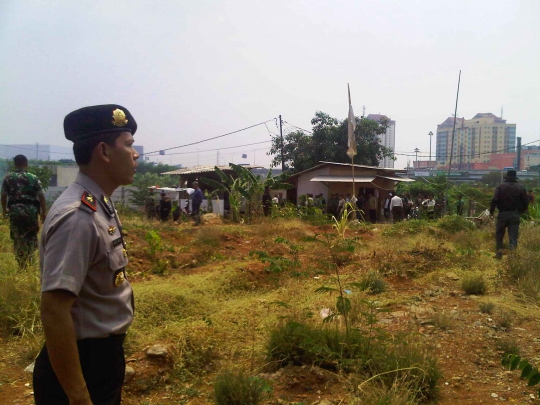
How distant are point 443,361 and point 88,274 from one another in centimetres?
300

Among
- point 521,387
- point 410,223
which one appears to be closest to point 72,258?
point 521,387

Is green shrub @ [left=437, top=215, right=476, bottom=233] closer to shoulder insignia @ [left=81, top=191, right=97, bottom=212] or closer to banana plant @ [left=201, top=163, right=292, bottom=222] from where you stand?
banana plant @ [left=201, top=163, right=292, bottom=222]

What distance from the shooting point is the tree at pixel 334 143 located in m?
25.7

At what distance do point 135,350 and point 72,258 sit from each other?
2.53m

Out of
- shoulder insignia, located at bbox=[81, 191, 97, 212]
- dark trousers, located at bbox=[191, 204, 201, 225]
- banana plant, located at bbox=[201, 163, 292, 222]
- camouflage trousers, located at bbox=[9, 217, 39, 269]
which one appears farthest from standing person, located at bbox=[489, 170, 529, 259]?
dark trousers, located at bbox=[191, 204, 201, 225]

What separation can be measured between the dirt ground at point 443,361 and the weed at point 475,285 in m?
0.11

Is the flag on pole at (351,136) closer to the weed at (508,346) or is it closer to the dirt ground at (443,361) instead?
the dirt ground at (443,361)

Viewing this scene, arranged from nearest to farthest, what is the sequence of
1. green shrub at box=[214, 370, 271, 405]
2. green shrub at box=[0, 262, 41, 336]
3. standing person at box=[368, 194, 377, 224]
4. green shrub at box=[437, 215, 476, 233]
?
green shrub at box=[214, 370, 271, 405] < green shrub at box=[0, 262, 41, 336] < green shrub at box=[437, 215, 476, 233] < standing person at box=[368, 194, 377, 224]

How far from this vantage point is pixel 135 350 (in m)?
3.71

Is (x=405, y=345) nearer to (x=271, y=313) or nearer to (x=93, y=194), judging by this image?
(x=271, y=313)

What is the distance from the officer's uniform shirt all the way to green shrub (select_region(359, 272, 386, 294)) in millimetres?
4290

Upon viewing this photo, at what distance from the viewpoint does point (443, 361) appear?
11.9 ft

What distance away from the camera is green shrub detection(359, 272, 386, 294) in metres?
5.61

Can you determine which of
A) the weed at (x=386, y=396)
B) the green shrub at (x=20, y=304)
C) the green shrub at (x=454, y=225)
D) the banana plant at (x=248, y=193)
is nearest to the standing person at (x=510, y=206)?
the green shrub at (x=454, y=225)
